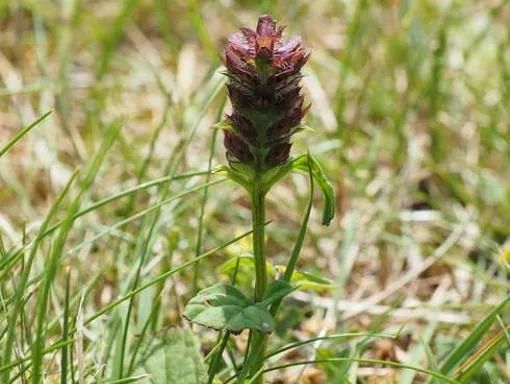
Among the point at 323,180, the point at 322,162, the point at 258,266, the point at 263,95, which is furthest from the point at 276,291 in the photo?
the point at 322,162

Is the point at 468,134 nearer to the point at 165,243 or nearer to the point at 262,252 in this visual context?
the point at 165,243

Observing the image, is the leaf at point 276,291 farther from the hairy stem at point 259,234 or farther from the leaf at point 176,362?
the leaf at point 176,362

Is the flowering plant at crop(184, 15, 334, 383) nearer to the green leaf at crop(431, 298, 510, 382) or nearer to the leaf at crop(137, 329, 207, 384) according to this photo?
the leaf at crop(137, 329, 207, 384)

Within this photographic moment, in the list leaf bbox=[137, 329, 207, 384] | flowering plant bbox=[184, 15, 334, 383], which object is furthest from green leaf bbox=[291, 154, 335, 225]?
leaf bbox=[137, 329, 207, 384]

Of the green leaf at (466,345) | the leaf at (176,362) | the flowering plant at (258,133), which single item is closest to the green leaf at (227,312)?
the flowering plant at (258,133)

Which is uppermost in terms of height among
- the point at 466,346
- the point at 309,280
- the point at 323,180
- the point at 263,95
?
the point at 263,95

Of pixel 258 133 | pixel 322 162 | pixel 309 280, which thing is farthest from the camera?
pixel 322 162

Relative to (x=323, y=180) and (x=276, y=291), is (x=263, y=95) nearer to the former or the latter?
(x=323, y=180)

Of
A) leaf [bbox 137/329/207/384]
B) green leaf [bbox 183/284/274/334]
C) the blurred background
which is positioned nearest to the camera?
green leaf [bbox 183/284/274/334]
